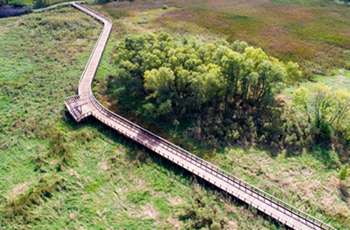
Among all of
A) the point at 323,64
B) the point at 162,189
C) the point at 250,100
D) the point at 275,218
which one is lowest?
the point at 162,189

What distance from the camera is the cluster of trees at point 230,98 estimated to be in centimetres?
3928

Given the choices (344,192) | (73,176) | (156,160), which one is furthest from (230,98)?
(73,176)

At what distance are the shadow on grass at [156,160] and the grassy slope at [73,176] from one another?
0.17 metres

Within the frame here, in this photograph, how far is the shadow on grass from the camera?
28.8m

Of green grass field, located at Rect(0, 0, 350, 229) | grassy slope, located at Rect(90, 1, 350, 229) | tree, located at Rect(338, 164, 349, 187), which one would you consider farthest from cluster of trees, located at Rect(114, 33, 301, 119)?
tree, located at Rect(338, 164, 349, 187)

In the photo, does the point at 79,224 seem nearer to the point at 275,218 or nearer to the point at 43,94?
the point at 275,218

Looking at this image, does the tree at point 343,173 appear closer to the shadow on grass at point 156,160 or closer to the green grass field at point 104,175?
the green grass field at point 104,175

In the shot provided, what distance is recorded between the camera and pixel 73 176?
32.5 meters

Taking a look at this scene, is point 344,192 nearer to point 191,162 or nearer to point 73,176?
point 191,162

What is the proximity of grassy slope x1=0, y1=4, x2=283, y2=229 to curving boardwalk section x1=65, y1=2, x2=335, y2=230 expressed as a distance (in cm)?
141

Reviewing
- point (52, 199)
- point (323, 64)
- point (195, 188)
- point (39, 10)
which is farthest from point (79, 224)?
point (39, 10)

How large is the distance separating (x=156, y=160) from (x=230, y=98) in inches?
906

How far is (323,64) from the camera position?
62125mm

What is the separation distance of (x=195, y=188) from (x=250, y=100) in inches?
988
